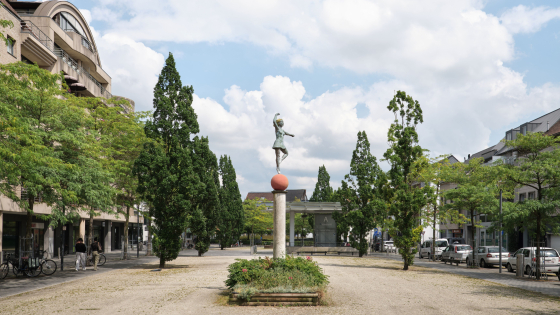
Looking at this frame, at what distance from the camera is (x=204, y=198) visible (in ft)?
119

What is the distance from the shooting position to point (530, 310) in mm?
12750

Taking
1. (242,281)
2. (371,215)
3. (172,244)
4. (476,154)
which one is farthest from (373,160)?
(476,154)

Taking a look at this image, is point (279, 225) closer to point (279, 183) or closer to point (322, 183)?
point (279, 183)

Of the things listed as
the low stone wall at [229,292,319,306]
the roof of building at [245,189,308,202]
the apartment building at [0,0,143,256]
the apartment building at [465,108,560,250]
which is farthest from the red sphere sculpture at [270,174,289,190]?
the roof of building at [245,189,308,202]

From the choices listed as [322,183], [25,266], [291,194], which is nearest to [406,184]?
[25,266]

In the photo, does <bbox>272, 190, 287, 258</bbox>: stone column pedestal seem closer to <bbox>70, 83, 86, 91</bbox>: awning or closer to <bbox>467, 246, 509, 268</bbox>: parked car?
<bbox>467, 246, 509, 268</bbox>: parked car

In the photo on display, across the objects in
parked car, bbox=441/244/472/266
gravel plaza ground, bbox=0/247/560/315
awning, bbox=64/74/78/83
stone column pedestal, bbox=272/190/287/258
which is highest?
awning, bbox=64/74/78/83

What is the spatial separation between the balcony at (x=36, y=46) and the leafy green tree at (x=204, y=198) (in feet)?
40.3

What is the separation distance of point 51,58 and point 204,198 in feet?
49.1

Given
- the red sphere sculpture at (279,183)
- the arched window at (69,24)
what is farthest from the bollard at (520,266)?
the arched window at (69,24)

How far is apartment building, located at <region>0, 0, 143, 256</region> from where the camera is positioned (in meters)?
30.8

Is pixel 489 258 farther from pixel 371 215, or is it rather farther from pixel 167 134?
pixel 167 134

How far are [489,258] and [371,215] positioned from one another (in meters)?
12.1

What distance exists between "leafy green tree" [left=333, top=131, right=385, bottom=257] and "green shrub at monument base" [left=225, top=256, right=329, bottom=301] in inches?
966
